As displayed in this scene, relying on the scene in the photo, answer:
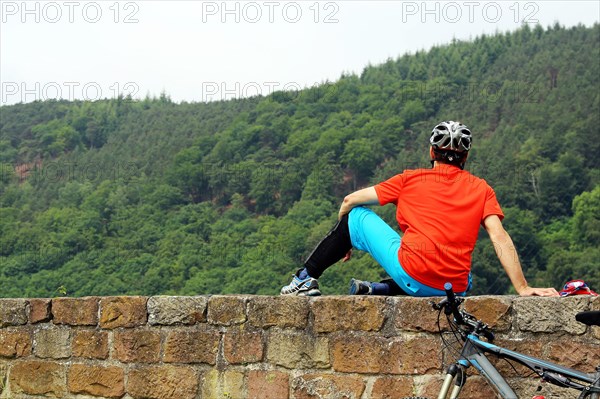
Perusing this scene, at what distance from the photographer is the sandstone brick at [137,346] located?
5.37 meters

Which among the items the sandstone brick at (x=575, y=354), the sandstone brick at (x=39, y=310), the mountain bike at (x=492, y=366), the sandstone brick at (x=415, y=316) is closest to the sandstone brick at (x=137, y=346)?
the sandstone brick at (x=39, y=310)

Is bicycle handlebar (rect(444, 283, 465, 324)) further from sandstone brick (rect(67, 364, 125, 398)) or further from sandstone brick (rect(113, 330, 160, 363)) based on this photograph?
sandstone brick (rect(67, 364, 125, 398))

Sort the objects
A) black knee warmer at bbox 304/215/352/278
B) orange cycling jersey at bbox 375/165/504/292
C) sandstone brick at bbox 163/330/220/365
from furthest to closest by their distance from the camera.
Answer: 1. sandstone brick at bbox 163/330/220/365
2. black knee warmer at bbox 304/215/352/278
3. orange cycling jersey at bbox 375/165/504/292

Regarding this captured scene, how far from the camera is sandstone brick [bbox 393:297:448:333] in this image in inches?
186

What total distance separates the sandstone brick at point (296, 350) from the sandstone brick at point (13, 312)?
174cm

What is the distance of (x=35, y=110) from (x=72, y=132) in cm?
773

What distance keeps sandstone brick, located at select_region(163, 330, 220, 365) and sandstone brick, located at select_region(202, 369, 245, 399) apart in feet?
0.27

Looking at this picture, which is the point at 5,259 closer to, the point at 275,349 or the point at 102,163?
the point at 102,163

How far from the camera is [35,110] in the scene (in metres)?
81.6

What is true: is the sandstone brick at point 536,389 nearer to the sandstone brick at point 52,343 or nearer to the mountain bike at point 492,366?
the mountain bike at point 492,366

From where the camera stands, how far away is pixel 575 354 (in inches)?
175

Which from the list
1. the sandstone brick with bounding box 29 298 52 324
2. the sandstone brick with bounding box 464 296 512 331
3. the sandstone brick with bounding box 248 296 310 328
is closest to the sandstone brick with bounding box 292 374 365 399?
the sandstone brick with bounding box 248 296 310 328

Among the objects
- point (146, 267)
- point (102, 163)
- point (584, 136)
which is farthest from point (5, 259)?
point (584, 136)

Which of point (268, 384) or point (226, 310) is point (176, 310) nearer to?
point (226, 310)
